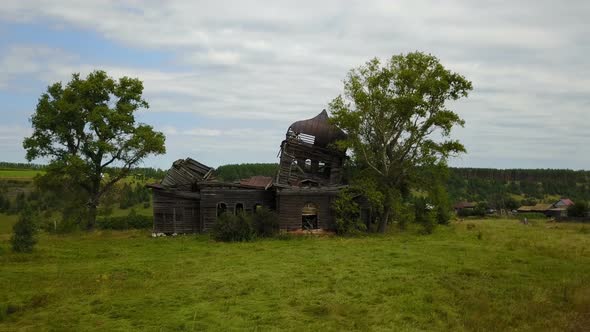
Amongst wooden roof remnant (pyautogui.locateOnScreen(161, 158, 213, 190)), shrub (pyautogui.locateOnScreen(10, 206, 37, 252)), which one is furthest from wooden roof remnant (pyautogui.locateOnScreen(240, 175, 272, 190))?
shrub (pyautogui.locateOnScreen(10, 206, 37, 252))

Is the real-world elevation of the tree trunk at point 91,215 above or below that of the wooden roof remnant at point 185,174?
below

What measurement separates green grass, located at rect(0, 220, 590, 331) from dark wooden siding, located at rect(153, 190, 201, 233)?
8.81 m

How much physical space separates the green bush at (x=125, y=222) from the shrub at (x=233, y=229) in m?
11.9

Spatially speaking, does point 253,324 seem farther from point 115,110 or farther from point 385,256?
point 115,110

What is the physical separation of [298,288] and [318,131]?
23984mm

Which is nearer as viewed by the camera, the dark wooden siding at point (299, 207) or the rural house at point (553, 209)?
the dark wooden siding at point (299, 207)

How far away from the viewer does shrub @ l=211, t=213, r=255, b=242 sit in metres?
30.9

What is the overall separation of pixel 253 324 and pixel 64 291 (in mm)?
7402

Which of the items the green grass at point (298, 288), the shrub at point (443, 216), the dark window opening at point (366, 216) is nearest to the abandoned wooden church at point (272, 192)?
the dark window opening at point (366, 216)

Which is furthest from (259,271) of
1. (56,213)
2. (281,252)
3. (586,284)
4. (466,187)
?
(466,187)

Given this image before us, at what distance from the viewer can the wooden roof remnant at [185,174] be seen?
37.3 m

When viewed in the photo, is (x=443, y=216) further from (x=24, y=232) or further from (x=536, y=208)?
(x=536, y=208)

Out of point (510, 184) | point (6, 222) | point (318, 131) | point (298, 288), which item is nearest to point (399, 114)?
point (318, 131)

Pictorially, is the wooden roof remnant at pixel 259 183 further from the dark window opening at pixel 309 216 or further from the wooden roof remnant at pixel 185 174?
the dark window opening at pixel 309 216
